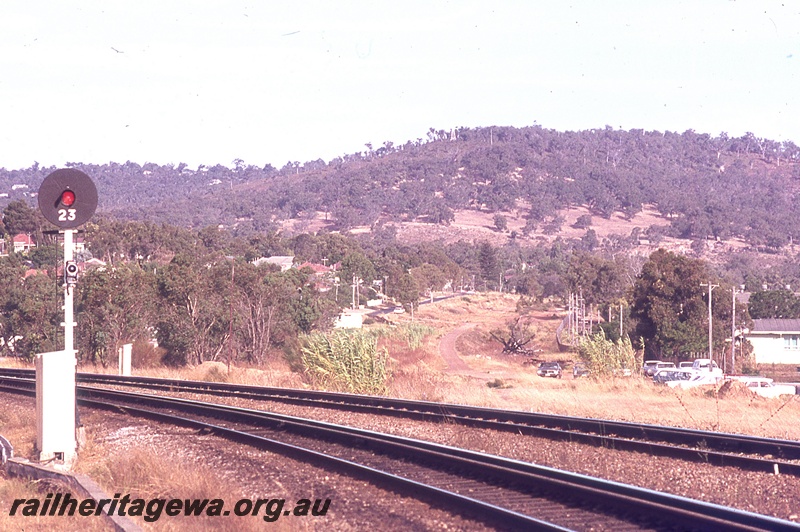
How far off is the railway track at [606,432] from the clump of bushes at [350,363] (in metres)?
2.67

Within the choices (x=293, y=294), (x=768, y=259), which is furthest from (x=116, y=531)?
(x=768, y=259)

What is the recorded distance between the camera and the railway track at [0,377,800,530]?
8023mm

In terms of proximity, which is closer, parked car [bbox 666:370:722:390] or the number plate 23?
the number plate 23

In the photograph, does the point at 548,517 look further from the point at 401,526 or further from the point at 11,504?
the point at 11,504

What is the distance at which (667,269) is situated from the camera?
5688 cm

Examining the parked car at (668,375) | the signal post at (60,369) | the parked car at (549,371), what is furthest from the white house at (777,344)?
the signal post at (60,369)

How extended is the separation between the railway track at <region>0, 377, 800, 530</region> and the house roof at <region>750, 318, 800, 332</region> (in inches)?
2603

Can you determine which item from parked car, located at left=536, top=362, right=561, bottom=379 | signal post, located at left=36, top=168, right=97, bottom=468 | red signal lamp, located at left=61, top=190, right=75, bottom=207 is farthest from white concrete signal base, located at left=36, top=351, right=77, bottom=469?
parked car, located at left=536, top=362, right=561, bottom=379

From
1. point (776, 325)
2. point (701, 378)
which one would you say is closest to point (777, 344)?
point (776, 325)

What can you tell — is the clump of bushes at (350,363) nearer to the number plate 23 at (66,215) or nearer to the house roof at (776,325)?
the number plate 23 at (66,215)

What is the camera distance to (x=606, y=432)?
570 inches

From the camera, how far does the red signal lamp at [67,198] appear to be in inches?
448

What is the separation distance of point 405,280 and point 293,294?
41521mm
